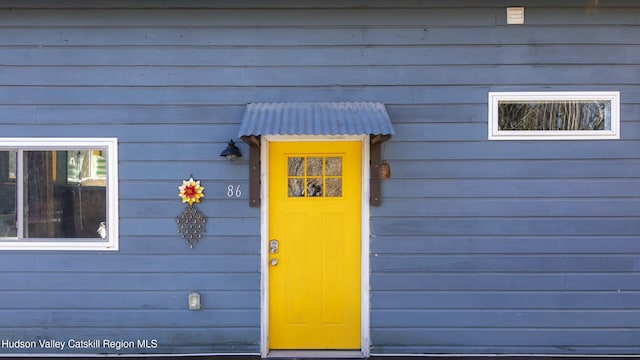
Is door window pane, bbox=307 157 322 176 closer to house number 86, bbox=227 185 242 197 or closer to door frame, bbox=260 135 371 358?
door frame, bbox=260 135 371 358

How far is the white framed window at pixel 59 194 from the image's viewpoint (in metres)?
3.60

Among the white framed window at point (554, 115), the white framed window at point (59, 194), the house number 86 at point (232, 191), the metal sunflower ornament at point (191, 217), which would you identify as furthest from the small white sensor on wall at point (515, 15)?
the white framed window at point (59, 194)

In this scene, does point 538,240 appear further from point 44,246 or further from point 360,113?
point 44,246

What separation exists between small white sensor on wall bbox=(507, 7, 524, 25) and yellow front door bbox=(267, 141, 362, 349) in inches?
68.8

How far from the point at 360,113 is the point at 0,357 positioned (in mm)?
A: 3887

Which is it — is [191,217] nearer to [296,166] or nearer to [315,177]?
[296,166]

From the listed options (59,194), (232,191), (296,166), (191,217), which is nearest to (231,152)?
(232,191)

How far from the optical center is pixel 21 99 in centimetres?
360

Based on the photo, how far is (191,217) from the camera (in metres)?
3.61

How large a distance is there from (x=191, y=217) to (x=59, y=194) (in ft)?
4.05

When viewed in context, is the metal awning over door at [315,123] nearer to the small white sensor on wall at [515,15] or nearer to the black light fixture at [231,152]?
the black light fixture at [231,152]

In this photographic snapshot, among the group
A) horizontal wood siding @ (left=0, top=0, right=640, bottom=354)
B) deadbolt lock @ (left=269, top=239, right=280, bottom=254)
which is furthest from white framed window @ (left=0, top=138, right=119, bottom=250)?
deadbolt lock @ (left=269, top=239, right=280, bottom=254)

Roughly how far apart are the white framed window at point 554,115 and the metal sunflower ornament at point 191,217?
268 centimetres

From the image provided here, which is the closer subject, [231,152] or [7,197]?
[231,152]
